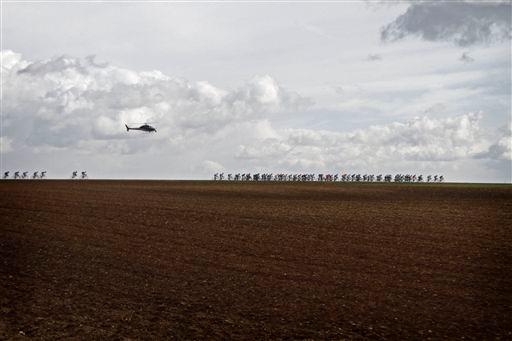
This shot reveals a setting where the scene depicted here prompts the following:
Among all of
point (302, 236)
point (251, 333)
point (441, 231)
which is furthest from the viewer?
point (441, 231)

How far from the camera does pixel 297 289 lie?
15.9 m

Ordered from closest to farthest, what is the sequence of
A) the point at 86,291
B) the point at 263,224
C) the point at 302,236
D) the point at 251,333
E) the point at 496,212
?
the point at 251,333, the point at 86,291, the point at 302,236, the point at 263,224, the point at 496,212

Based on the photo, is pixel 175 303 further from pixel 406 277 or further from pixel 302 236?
pixel 302 236

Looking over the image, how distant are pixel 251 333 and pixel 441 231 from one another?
1700 centimetres

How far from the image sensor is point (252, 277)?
17109mm

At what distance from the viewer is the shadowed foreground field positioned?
1267 cm

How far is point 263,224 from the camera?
28.1 m

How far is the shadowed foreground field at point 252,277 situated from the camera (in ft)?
41.6

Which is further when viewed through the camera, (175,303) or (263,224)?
(263,224)

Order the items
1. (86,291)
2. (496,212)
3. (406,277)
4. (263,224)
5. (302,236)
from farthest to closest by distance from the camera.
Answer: (496,212)
(263,224)
(302,236)
(406,277)
(86,291)

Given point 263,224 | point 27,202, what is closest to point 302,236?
point 263,224

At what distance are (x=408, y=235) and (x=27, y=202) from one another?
88.5ft

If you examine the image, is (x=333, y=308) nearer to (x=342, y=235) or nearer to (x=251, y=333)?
(x=251, y=333)

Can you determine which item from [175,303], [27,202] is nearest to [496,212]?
[175,303]
